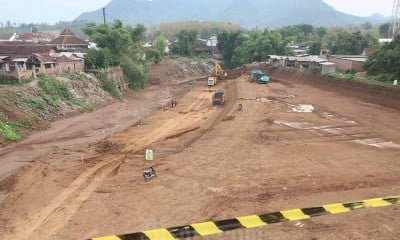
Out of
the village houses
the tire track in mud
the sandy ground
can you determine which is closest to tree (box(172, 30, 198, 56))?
the village houses

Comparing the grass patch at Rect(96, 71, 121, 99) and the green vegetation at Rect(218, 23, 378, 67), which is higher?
the green vegetation at Rect(218, 23, 378, 67)

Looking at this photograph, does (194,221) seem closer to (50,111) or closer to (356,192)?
(356,192)

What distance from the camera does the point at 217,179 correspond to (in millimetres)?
18797

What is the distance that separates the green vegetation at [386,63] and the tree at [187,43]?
49.7m

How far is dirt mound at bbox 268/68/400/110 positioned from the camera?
128 ft

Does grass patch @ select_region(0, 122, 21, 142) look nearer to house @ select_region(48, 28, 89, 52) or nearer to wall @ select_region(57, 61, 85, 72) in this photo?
wall @ select_region(57, 61, 85, 72)

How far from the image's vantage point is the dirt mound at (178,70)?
65219mm

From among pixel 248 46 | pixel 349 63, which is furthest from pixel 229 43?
pixel 349 63

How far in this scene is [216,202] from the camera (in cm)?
1623

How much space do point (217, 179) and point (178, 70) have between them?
54.7 m

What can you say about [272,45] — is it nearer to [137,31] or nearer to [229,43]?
[229,43]

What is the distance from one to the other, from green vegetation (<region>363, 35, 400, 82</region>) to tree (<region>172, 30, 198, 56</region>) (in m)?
49.7

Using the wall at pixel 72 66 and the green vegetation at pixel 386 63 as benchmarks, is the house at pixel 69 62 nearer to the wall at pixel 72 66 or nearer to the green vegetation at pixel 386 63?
the wall at pixel 72 66

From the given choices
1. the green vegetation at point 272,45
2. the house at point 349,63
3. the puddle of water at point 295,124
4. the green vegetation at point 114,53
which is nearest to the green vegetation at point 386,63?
the house at point 349,63
